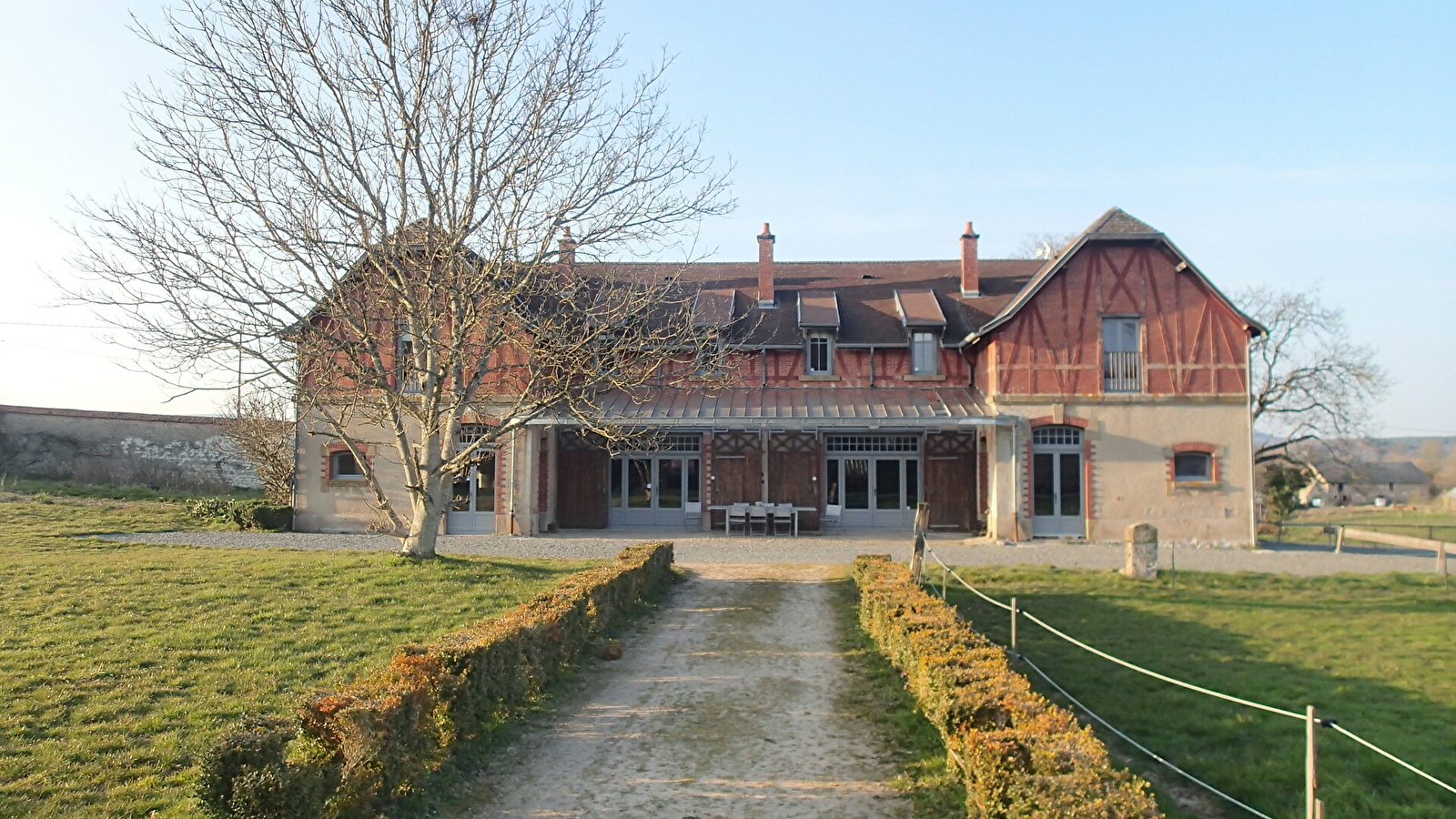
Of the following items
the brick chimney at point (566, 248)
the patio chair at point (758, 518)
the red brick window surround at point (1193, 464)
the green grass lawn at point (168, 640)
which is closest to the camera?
the green grass lawn at point (168, 640)

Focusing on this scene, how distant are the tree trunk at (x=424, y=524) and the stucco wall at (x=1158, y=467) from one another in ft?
37.7

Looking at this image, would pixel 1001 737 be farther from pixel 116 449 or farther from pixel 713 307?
pixel 116 449

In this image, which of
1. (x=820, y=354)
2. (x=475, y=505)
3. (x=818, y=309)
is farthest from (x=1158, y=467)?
(x=475, y=505)

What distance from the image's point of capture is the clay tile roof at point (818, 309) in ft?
69.9

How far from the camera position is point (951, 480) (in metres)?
21.2

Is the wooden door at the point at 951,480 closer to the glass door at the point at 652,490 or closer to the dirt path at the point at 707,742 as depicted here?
the glass door at the point at 652,490

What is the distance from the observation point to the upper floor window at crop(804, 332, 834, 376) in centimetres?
2148

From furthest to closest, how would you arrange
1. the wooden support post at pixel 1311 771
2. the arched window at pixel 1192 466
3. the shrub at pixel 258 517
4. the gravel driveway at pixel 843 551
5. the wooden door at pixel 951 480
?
the wooden door at pixel 951 480 < the shrub at pixel 258 517 < the arched window at pixel 1192 466 < the gravel driveway at pixel 843 551 < the wooden support post at pixel 1311 771

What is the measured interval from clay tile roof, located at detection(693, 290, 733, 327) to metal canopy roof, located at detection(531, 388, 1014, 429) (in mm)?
1725

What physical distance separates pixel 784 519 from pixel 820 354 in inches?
153

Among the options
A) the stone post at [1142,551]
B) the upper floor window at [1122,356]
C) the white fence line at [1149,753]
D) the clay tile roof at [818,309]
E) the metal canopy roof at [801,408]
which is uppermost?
the clay tile roof at [818,309]

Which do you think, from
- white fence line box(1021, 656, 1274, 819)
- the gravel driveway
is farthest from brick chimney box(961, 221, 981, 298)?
white fence line box(1021, 656, 1274, 819)

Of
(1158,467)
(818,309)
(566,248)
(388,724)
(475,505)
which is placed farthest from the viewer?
(818,309)

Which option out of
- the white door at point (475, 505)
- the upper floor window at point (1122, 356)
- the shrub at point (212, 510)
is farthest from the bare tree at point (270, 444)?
the upper floor window at point (1122, 356)
